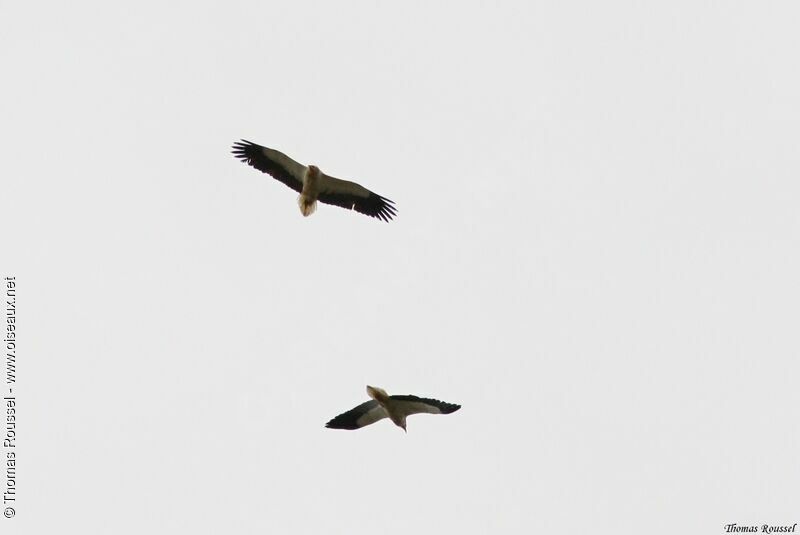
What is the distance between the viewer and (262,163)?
2388 centimetres

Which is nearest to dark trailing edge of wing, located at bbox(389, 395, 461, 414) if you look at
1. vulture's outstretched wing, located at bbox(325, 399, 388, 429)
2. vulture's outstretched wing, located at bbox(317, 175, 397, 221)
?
vulture's outstretched wing, located at bbox(325, 399, 388, 429)

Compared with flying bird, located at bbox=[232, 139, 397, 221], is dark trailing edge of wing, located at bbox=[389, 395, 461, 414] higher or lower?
lower

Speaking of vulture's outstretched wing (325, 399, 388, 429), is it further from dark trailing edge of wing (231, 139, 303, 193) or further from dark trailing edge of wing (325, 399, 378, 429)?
dark trailing edge of wing (231, 139, 303, 193)

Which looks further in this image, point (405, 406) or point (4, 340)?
point (4, 340)

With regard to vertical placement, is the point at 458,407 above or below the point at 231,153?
below

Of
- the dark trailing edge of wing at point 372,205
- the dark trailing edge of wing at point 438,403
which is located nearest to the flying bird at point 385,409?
the dark trailing edge of wing at point 438,403

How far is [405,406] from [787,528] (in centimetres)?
990

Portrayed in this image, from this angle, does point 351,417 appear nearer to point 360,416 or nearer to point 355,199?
point 360,416

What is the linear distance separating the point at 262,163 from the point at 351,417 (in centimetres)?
503

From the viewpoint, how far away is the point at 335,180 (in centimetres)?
2398

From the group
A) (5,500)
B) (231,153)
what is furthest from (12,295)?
(231,153)

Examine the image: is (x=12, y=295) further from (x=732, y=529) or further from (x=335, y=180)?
(x=732, y=529)

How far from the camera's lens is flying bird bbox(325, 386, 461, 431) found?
2217cm

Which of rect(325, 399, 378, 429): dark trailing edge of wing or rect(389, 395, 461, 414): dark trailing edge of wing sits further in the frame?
rect(325, 399, 378, 429): dark trailing edge of wing
